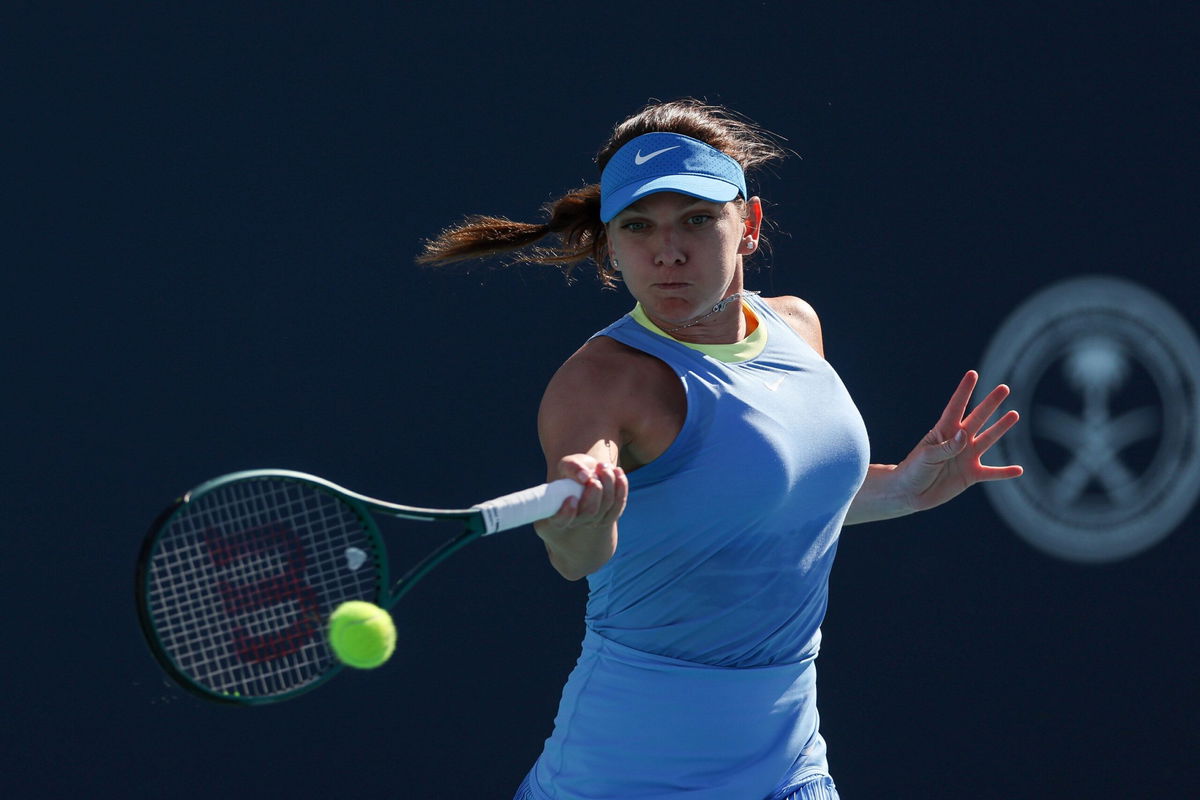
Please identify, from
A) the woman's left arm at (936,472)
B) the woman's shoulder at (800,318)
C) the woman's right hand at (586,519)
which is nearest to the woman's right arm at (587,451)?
the woman's right hand at (586,519)

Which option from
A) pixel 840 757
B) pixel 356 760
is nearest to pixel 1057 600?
pixel 840 757

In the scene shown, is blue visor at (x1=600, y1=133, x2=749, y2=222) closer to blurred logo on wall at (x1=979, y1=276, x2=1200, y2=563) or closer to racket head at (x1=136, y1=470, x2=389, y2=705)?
racket head at (x1=136, y1=470, x2=389, y2=705)

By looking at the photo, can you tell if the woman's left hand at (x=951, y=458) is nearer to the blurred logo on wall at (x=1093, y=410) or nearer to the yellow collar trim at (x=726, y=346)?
the yellow collar trim at (x=726, y=346)

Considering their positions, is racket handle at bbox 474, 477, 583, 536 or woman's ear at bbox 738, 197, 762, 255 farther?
woman's ear at bbox 738, 197, 762, 255

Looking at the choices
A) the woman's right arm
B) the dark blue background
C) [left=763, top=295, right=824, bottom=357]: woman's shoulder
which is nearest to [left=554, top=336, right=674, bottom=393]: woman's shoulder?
the woman's right arm

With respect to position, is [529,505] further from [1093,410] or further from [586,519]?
[1093,410]

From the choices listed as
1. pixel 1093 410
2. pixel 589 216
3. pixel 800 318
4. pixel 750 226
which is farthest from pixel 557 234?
pixel 1093 410

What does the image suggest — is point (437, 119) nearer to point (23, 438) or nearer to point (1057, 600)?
point (23, 438)

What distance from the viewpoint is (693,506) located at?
191 cm

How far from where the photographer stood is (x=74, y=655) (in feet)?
9.96

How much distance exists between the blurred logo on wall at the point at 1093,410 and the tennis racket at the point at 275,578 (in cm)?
197

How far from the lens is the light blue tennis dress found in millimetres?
1930

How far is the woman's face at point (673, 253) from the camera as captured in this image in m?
2.04

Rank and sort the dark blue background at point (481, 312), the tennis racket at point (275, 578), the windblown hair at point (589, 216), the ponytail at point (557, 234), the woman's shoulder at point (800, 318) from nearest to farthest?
the tennis racket at point (275, 578) → the windblown hair at point (589, 216) → the ponytail at point (557, 234) → the woman's shoulder at point (800, 318) → the dark blue background at point (481, 312)
